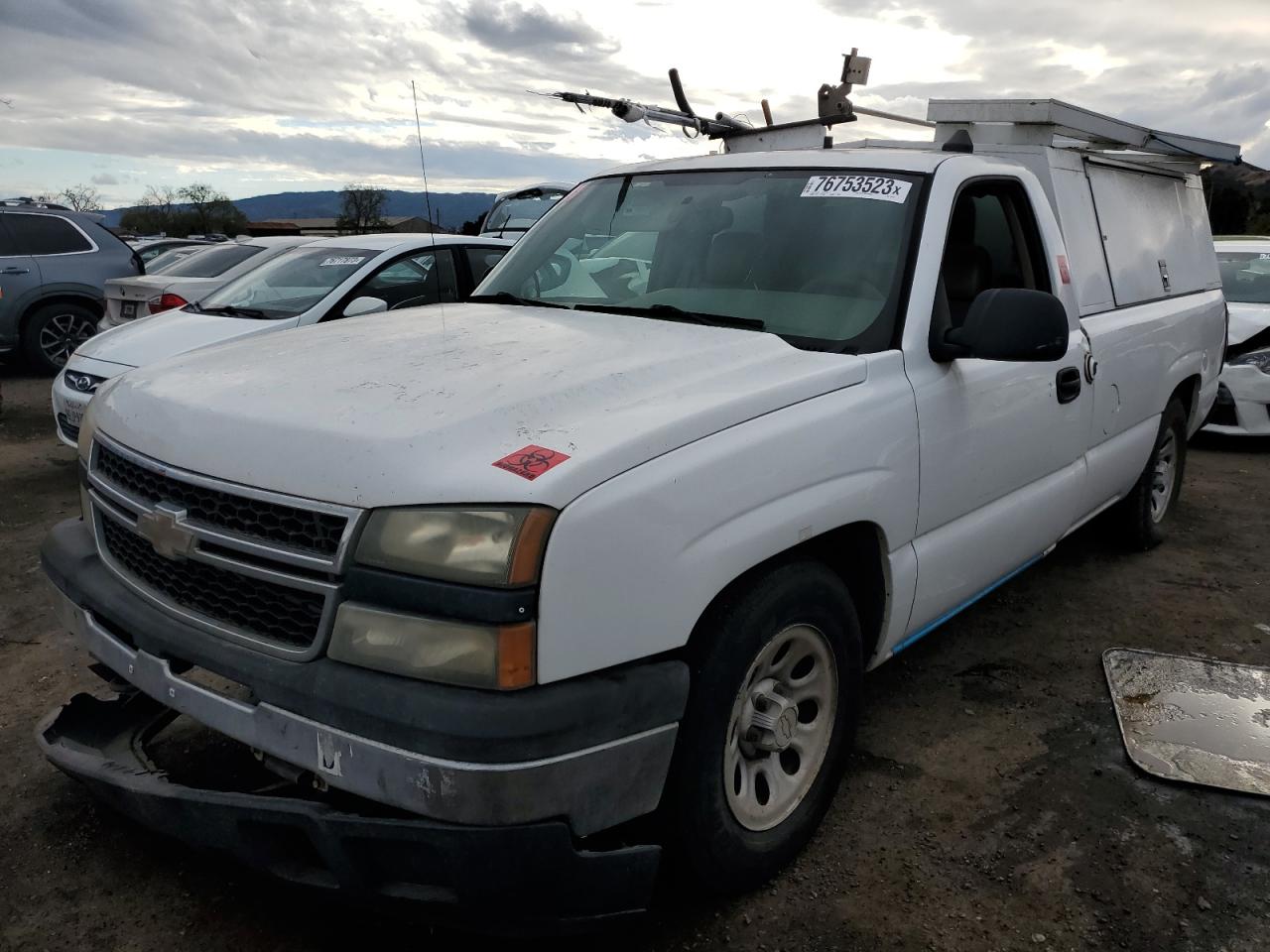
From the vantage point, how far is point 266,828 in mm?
2109

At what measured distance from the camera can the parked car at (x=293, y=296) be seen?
6.57 meters

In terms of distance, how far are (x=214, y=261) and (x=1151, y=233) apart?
28.8 feet

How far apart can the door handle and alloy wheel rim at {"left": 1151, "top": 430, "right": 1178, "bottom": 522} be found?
189cm

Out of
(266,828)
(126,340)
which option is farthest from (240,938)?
(126,340)

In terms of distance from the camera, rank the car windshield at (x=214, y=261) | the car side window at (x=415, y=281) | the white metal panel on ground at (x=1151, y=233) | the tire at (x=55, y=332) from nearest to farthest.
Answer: the white metal panel on ground at (x=1151, y=233) < the car side window at (x=415, y=281) < the car windshield at (x=214, y=261) < the tire at (x=55, y=332)

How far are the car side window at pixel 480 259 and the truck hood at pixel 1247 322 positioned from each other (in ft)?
19.3

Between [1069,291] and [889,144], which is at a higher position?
[889,144]

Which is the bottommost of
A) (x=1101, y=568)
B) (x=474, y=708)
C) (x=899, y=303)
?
(x=1101, y=568)

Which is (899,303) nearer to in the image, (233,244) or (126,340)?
(126,340)

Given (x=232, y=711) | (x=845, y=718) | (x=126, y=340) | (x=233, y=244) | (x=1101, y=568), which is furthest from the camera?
(x=233, y=244)

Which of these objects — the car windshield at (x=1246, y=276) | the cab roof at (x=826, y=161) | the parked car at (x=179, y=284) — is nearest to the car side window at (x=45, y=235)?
the parked car at (x=179, y=284)

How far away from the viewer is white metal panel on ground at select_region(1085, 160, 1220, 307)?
4516mm

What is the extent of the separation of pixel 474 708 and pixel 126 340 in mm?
5900

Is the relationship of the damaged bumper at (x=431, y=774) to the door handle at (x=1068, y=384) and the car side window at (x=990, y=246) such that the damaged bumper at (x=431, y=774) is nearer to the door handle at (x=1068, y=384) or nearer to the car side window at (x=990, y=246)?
the car side window at (x=990, y=246)
